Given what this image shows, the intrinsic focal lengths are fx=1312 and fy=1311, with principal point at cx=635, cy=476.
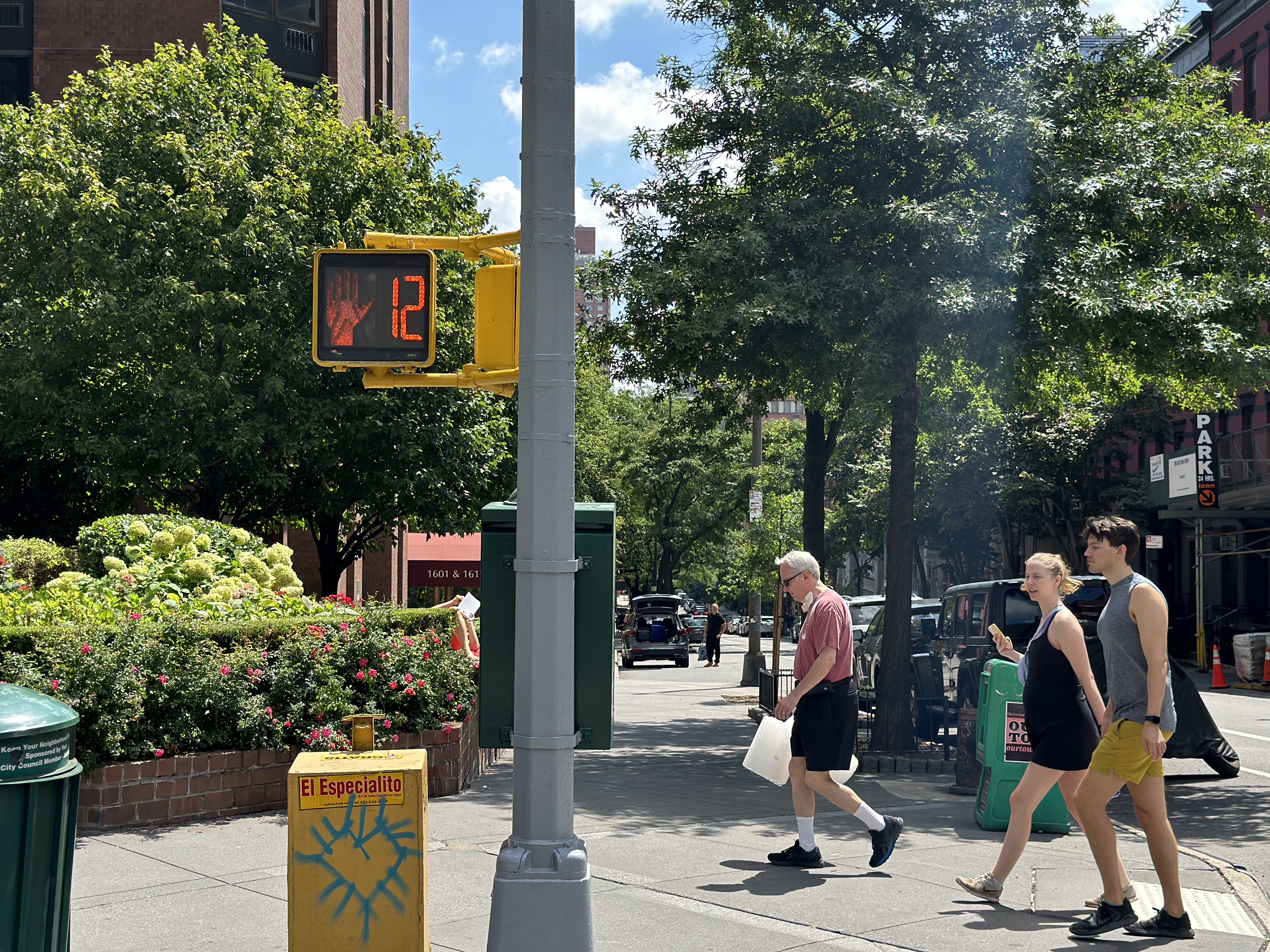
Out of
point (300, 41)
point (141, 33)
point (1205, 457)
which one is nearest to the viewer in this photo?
point (141, 33)

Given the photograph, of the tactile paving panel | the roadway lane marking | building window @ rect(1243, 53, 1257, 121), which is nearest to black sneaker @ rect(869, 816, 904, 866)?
the tactile paving panel

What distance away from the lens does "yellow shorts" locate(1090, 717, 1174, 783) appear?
6004mm

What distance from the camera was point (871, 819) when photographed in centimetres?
725

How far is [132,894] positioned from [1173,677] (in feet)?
27.0

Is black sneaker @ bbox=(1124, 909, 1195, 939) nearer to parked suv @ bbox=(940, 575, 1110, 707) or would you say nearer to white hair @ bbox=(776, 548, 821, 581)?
white hair @ bbox=(776, 548, 821, 581)

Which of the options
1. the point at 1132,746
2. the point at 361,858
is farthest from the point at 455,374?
the point at 1132,746

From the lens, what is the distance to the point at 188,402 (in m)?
21.5

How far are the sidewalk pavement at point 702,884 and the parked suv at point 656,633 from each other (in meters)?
27.7

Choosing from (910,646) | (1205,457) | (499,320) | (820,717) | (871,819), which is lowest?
(871,819)

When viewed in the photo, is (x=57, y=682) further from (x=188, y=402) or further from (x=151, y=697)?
(x=188, y=402)

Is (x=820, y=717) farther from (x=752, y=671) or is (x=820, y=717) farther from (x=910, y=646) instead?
(x=752, y=671)

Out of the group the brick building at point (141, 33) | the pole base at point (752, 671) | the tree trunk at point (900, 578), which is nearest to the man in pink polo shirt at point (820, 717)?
the tree trunk at point (900, 578)

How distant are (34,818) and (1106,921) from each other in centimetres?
453

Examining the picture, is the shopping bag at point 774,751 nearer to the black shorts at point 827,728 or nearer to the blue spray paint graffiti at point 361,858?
the black shorts at point 827,728
